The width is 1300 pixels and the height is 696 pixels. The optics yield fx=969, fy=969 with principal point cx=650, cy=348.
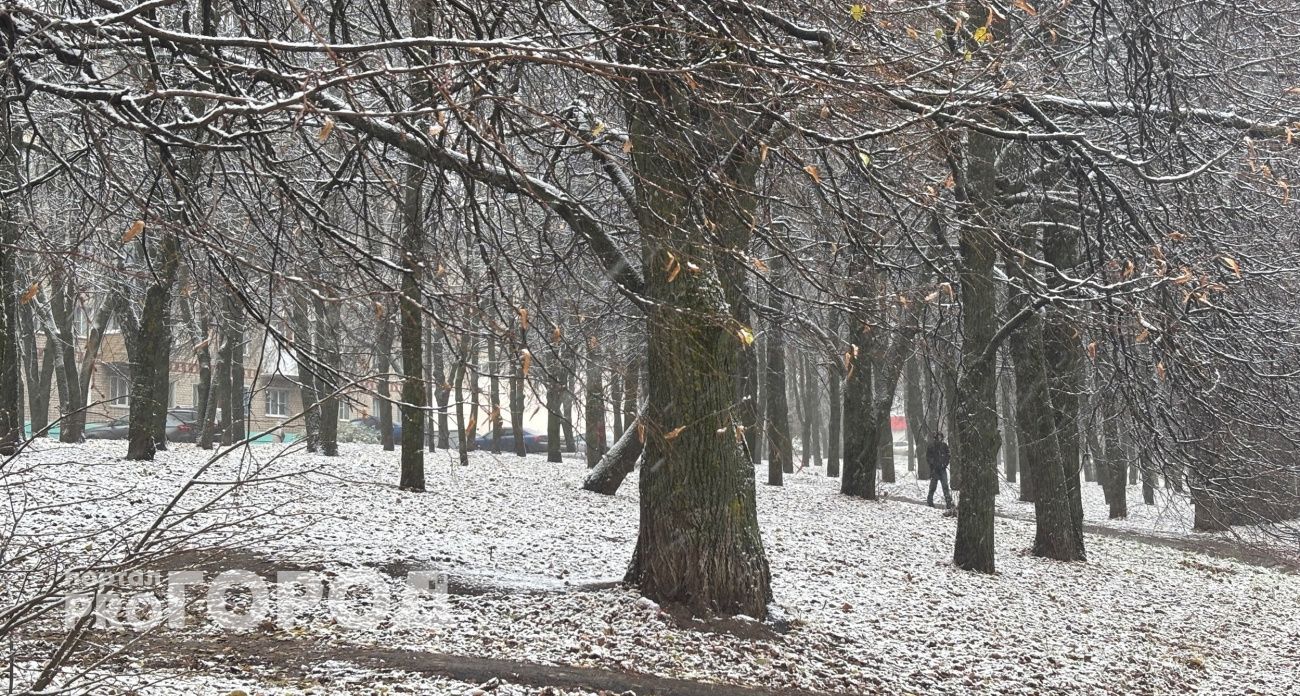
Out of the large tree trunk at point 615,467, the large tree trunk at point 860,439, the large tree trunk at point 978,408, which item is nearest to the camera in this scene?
the large tree trunk at point 978,408

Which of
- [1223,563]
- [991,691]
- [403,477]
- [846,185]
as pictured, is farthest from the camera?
[1223,563]

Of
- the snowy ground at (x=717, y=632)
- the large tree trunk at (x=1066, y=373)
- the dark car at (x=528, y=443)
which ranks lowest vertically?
the snowy ground at (x=717, y=632)

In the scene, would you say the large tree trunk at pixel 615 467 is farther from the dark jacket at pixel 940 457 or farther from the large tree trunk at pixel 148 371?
the dark jacket at pixel 940 457

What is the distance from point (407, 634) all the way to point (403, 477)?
277 inches

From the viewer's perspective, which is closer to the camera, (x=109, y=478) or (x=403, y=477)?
(x=109, y=478)

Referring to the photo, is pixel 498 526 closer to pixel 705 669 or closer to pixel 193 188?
pixel 705 669

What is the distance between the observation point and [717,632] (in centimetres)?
733

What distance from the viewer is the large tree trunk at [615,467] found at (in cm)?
1589

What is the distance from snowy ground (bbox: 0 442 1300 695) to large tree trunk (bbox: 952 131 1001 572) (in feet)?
1.62

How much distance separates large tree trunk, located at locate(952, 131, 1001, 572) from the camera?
36.4 ft

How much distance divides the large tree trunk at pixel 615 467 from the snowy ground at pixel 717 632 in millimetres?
697

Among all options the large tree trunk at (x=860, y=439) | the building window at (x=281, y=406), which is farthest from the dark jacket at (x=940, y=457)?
the building window at (x=281, y=406)

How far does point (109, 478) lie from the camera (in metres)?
11.4

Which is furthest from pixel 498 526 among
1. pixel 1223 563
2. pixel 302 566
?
pixel 1223 563
